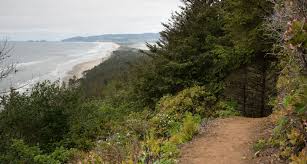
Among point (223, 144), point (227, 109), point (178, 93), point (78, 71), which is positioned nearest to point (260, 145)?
point (223, 144)

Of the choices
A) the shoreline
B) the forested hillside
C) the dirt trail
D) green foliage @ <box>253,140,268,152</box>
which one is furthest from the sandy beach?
green foliage @ <box>253,140,268,152</box>

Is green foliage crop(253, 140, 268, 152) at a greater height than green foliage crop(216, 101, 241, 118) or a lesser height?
greater

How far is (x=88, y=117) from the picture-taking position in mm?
20281

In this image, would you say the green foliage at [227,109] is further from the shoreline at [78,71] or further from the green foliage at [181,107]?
the shoreline at [78,71]

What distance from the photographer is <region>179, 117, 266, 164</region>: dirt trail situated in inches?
361

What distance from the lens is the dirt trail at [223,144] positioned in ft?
30.1

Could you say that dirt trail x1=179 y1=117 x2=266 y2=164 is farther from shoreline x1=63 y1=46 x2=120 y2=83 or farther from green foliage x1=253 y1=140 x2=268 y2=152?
shoreline x1=63 y1=46 x2=120 y2=83

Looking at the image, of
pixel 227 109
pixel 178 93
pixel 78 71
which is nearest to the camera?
pixel 227 109

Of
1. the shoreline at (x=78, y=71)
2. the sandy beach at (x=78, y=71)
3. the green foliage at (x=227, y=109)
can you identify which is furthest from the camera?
the sandy beach at (x=78, y=71)

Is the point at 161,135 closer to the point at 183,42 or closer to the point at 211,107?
the point at 211,107

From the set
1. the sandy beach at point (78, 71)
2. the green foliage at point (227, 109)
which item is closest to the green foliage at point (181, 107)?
the green foliage at point (227, 109)

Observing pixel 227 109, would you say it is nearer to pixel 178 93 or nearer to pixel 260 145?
pixel 178 93

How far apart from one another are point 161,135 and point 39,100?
7899mm

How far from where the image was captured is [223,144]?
10469 mm
